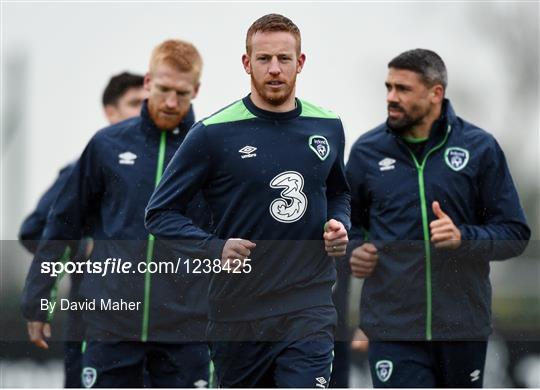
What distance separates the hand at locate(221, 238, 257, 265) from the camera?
21.2ft

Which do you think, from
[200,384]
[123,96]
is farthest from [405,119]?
[123,96]

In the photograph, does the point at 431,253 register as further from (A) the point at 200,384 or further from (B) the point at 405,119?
(A) the point at 200,384

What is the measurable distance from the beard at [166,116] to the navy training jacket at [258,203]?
1148 mm

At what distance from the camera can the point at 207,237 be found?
672 centimetres

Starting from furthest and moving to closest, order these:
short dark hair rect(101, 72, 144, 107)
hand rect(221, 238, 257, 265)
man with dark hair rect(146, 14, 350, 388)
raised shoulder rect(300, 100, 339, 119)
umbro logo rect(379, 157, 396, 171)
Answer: short dark hair rect(101, 72, 144, 107), umbro logo rect(379, 157, 396, 171), raised shoulder rect(300, 100, 339, 119), man with dark hair rect(146, 14, 350, 388), hand rect(221, 238, 257, 265)

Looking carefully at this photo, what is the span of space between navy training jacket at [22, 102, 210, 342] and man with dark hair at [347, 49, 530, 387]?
3.38ft

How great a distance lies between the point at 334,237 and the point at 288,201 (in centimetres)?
37

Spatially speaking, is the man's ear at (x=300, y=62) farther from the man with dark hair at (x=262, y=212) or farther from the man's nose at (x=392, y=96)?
the man's nose at (x=392, y=96)

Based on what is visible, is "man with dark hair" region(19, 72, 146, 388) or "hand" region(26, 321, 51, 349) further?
"man with dark hair" region(19, 72, 146, 388)

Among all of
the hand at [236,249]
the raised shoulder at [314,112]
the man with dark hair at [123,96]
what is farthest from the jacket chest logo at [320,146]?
the man with dark hair at [123,96]

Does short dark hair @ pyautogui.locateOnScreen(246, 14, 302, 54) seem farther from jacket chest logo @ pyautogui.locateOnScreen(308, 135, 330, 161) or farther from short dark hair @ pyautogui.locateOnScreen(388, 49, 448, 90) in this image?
short dark hair @ pyautogui.locateOnScreen(388, 49, 448, 90)

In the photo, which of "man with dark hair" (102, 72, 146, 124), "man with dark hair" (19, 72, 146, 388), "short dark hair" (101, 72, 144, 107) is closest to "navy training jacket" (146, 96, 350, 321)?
"man with dark hair" (19, 72, 146, 388)

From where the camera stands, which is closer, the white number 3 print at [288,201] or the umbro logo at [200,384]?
the white number 3 print at [288,201]

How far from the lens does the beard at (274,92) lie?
6.78m
